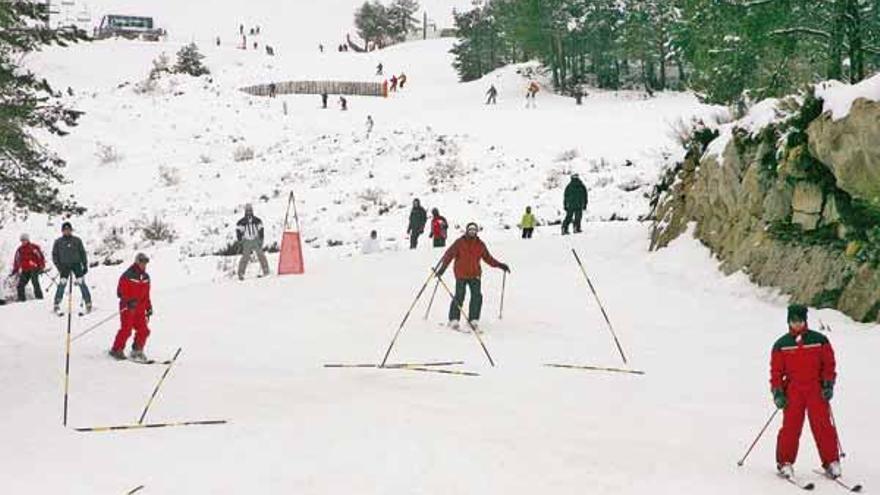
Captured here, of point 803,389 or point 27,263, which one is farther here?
point 27,263

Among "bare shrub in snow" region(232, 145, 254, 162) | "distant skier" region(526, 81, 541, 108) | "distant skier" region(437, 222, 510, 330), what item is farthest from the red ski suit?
"distant skier" region(526, 81, 541, 108)

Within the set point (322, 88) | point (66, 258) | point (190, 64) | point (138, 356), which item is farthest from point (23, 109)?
point (190, 64)

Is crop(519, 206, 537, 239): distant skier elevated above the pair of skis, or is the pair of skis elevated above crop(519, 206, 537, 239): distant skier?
crop(519, 206, 537, 239): distant skier

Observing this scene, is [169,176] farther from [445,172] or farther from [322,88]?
[322,88]

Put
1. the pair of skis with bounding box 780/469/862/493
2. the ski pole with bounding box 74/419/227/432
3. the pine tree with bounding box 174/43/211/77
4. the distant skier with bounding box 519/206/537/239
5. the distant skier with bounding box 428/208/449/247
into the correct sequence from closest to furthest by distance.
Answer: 1. the pair of skis with bounding box 780/469/862/493
2. the ski pole with bounding box 74/419/227/432
3. the distant skier with bounding box 428/208/449/247
4. the distant skier with bounding box 519/206/537/239
5. the pine tree with bounding box 174/43/211/77

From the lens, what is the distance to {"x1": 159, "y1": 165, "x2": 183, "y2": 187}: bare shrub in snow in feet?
143

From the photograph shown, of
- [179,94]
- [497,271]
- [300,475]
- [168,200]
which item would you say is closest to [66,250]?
[497,271]

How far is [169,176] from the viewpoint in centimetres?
4425

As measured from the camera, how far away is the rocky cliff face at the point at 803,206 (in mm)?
13875

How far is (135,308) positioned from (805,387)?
348 inches

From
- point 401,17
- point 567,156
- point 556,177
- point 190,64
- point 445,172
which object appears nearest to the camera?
point 556,177

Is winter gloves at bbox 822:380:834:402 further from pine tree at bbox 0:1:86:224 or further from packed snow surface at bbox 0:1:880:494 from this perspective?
pine tree at bbox 0:1:86:224

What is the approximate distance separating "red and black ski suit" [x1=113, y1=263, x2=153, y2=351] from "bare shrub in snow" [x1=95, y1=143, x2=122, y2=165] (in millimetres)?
36401

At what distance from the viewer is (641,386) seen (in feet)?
38.3
